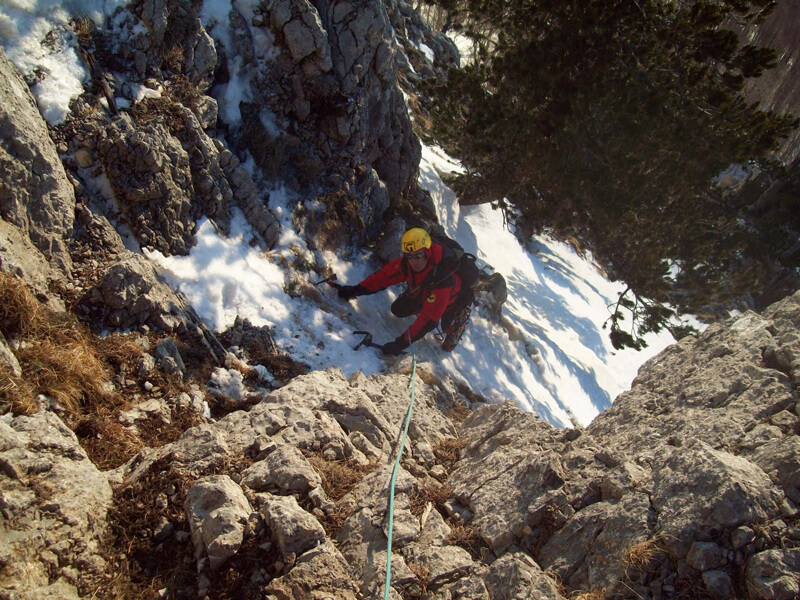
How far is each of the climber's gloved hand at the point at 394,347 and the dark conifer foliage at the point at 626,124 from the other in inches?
157

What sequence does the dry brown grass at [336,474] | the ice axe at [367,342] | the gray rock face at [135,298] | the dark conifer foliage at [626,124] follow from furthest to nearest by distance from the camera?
1. the ice axe at [367,342]
2. the dark conifer foliage at [626,124]
3. the gray rock face at [135,298]
4. the dry brown grass at [336,474]

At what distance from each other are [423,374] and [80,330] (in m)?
4.41

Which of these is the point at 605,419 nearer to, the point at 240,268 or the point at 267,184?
the point at 240,268

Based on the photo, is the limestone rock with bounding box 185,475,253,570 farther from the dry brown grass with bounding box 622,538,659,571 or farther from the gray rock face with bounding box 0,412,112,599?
the dry brown grass with bounding box 622,538,659,571

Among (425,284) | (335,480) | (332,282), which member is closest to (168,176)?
(332,282)

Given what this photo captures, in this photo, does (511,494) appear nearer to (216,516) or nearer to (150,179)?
(216,516)

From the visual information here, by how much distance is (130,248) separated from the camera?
236 inches

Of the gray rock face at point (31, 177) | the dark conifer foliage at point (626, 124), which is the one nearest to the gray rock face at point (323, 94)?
the dark conifer foliage at point (626, 124)

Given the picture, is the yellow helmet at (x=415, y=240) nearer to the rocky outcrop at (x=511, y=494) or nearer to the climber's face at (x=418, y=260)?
the climber's face at (x=418, y=260)

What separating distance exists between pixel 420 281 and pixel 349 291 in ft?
4.10

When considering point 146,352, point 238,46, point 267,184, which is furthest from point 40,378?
→ point 238,46

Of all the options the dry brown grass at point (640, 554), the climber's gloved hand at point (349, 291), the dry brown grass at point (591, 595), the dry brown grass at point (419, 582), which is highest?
the climber's gloved hand at point (349, 291)

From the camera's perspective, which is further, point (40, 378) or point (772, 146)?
point (772, 146)

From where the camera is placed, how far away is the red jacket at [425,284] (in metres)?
8.30
